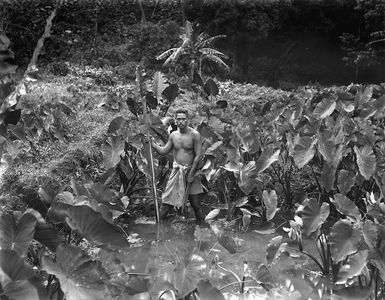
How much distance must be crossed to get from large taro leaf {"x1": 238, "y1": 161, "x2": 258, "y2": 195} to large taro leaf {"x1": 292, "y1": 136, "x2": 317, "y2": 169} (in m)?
0.39

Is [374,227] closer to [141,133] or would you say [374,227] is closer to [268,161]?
[268,161]

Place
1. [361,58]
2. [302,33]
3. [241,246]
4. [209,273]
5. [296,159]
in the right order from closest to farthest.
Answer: [209,273], [241,246], [296,159], [361,58], [302,33]

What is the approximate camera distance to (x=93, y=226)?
97.6 inches

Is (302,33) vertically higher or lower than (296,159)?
lower

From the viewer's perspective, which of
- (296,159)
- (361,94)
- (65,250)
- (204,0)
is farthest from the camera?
(204,0)

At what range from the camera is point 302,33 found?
1770 centimetres

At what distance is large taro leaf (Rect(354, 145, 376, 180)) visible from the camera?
4.45m

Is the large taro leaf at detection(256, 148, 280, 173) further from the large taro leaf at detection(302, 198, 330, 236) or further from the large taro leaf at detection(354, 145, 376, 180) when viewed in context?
the large taro leaf at detection(302, 198, 330, 236)

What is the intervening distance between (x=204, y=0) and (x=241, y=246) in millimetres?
12014

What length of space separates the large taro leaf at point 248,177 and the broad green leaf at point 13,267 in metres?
2.82

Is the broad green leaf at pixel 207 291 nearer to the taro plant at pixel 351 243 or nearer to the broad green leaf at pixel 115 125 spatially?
the taro plant at pixel 351 243

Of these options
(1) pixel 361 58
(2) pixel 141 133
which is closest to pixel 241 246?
(2) pixel 141 133

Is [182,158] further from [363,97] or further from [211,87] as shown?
[211,87]

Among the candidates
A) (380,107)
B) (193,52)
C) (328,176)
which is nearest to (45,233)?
(328,176)
